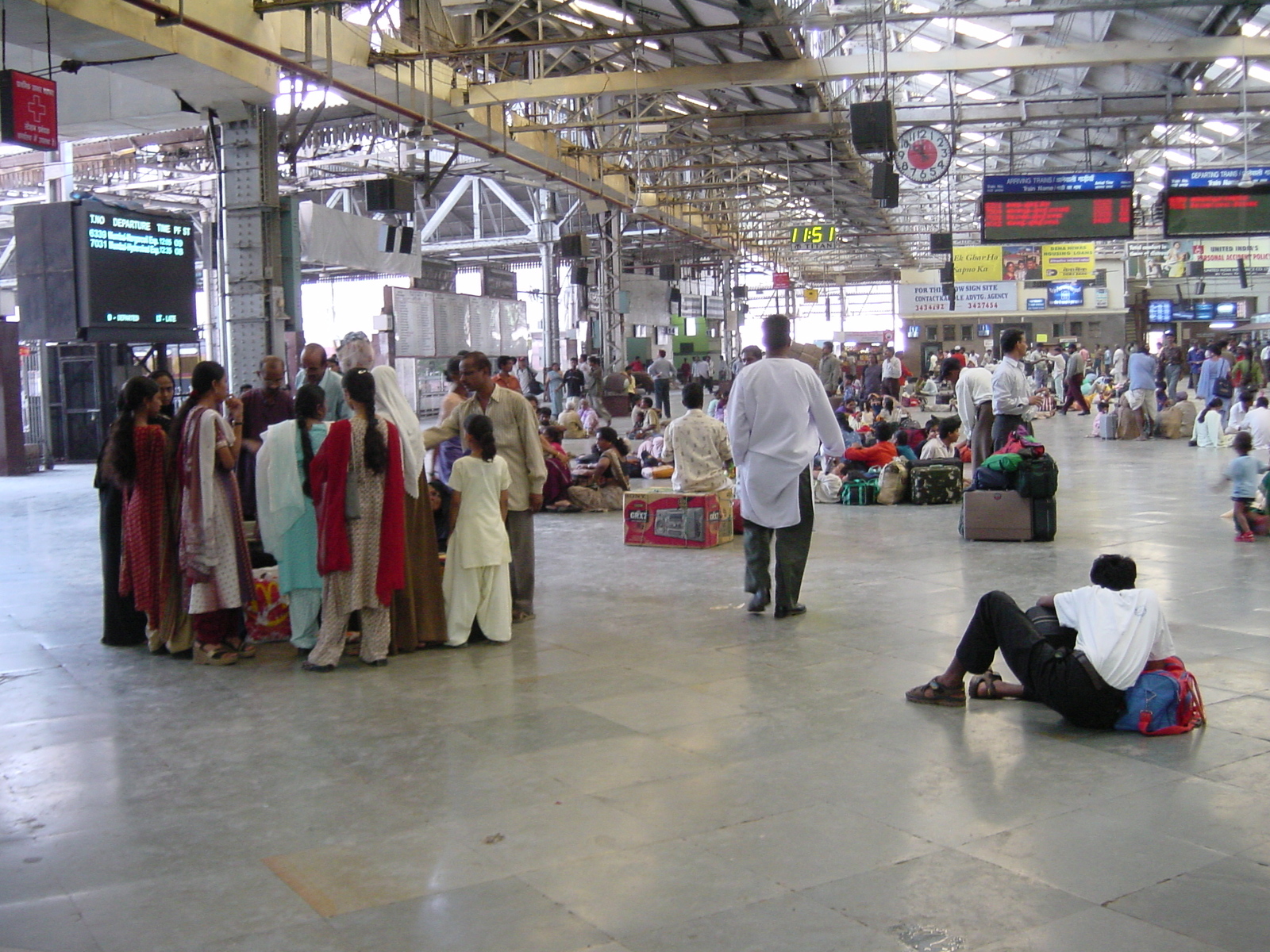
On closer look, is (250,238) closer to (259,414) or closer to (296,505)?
(259,414)

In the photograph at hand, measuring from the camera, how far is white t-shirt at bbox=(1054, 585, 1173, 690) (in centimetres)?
425

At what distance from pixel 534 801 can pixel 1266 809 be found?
2.29 m

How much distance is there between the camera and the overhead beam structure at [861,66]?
13.4 metres

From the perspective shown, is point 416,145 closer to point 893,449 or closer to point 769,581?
point 893,449

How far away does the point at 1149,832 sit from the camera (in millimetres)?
3480

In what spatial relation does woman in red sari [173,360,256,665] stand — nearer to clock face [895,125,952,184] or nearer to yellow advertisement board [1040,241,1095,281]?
clock face [895,125,952,184]

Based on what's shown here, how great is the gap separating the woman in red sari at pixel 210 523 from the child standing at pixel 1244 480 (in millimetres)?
7012

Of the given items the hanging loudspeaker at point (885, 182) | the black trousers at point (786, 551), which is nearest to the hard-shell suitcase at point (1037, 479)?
the black trousers at point (786, 551)

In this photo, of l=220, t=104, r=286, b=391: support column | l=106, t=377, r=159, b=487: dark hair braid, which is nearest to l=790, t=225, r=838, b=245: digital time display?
l=220, t=104, r=286, b=391: support column

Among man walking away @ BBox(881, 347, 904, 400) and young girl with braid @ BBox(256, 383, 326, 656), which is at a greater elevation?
man walking away @ BBox(881, 347, 904, 400)

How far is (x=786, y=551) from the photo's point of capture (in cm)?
664

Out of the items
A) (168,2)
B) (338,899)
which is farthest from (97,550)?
(338,899)

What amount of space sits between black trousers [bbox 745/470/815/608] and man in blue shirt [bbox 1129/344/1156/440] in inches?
528

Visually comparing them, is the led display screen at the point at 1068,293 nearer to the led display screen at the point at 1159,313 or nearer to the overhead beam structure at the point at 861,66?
the led display screen at the point at 1159,313
